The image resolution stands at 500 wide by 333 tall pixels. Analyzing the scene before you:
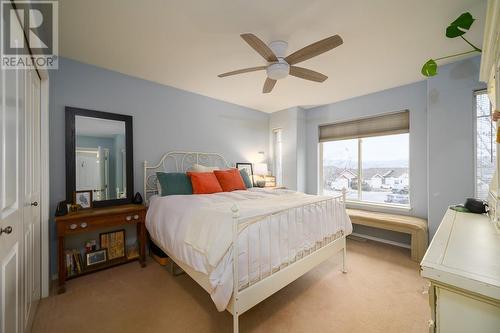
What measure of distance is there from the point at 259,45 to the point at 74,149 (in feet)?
7.96

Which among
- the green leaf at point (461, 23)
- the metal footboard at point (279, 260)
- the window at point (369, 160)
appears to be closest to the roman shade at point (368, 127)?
the window at point (369, 160)

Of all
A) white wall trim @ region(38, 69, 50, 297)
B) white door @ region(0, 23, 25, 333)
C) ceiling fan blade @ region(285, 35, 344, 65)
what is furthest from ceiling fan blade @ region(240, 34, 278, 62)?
white wall trim @ region(38, 69, 50, 297)

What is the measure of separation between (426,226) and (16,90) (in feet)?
14.1

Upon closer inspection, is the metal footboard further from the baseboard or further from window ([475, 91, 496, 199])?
window ([475, 91, 496, 199])

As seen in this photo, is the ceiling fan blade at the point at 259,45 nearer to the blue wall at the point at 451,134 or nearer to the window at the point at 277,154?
the blue wall at the point at 451,134

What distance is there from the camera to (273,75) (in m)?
2.14

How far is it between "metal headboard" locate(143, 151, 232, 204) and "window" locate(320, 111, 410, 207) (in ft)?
7.21

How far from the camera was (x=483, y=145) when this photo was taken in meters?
2.47

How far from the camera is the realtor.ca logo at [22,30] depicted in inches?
39.1

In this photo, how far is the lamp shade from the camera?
4432 mm

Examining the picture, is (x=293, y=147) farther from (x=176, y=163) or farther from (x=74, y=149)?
(x=74, y=149)

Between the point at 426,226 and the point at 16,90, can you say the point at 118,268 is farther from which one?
the point at 426,226

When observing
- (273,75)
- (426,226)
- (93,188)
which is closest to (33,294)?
(93,188)

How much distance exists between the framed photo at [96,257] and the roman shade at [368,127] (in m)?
4.14
